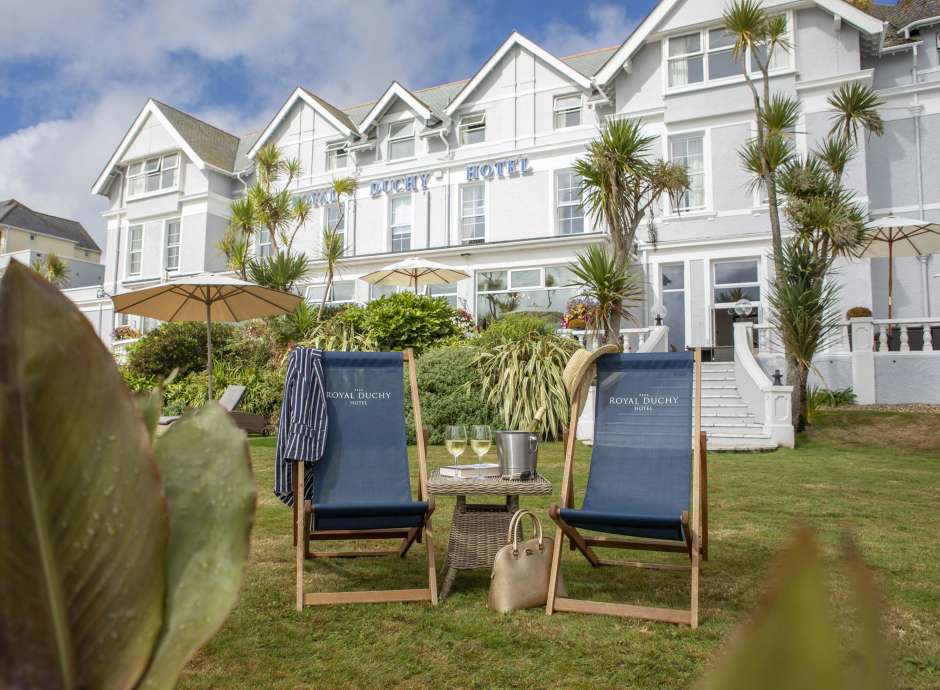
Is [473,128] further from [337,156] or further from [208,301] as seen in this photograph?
[208,301]

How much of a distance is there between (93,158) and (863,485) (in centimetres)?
2586

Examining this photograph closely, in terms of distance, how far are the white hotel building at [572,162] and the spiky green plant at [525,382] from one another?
5.43 meters

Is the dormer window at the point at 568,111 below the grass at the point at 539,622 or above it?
above

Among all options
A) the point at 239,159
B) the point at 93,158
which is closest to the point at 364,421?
the point at 239,159

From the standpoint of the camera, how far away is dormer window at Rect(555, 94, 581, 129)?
59.8 feet

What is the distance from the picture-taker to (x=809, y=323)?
32.5 feet

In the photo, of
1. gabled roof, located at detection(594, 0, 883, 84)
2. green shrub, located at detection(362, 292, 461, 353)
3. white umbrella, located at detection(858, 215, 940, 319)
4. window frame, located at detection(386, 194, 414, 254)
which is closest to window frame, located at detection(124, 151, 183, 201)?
window frame, located at detection(386, 194, 414, 254)

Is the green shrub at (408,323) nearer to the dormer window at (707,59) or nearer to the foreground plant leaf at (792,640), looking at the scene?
the dormer window at (707,59)

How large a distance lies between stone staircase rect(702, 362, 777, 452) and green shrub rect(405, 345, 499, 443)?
3.27 meters

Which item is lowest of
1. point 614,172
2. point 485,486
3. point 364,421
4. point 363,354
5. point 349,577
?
point 349,577

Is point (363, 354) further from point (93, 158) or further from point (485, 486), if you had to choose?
point (93, 158)

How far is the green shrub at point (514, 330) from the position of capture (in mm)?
11398

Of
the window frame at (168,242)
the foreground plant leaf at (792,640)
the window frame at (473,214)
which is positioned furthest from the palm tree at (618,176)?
the window frame at (168,242)

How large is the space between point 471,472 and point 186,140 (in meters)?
22.1
